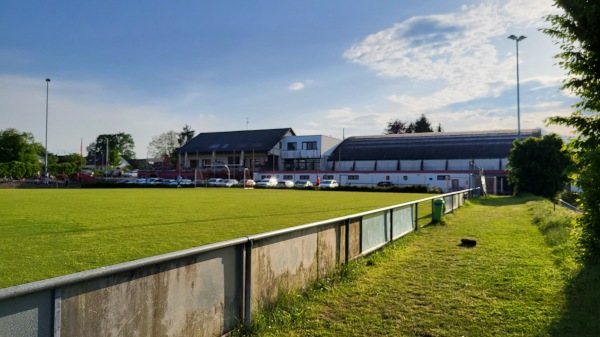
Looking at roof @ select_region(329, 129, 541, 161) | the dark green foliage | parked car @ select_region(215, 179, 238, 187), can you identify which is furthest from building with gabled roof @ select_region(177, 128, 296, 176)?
the dark green foliage

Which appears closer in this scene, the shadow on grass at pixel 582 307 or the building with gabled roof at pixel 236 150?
the shadow on grass at pixel 582 307

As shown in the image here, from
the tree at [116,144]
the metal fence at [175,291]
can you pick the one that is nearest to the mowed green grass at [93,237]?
the metal fence at [175,291]

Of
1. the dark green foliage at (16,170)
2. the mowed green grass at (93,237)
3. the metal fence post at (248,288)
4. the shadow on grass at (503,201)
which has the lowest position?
the shadow on grass at (503,201)

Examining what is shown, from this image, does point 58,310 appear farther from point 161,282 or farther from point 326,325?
point 326,325

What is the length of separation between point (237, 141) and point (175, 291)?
82.5 metres

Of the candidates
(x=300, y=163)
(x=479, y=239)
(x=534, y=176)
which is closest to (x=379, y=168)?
(x=300, y=163)

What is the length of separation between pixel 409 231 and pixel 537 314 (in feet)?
22.6

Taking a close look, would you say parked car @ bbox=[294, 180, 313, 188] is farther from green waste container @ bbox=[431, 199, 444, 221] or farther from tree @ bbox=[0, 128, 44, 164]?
tree @ bbox=[0, 128, 44, 164]

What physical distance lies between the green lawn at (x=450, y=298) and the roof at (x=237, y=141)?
232 ft

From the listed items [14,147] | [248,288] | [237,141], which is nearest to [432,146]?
[237,141]

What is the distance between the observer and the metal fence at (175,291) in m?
2.71

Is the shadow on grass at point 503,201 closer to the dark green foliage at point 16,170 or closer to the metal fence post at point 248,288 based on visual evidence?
the metal fence post at point 248,288

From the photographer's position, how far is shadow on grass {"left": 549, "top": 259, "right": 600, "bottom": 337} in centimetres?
471

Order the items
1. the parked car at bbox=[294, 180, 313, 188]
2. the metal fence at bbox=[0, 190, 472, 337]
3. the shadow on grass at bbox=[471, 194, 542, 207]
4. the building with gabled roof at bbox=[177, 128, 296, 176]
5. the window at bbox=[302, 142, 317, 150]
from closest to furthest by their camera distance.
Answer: the metal fence at bbox=[0, 190, 472, 337], the shadow on grass at bbox=[471, 194, 542, 207], the parked car at bbox=[294, 180, 313, 188], the window at bbox=[302, 142, 317, 150], the building with gabled roof at bbox=[177, 128, 296, 176]
